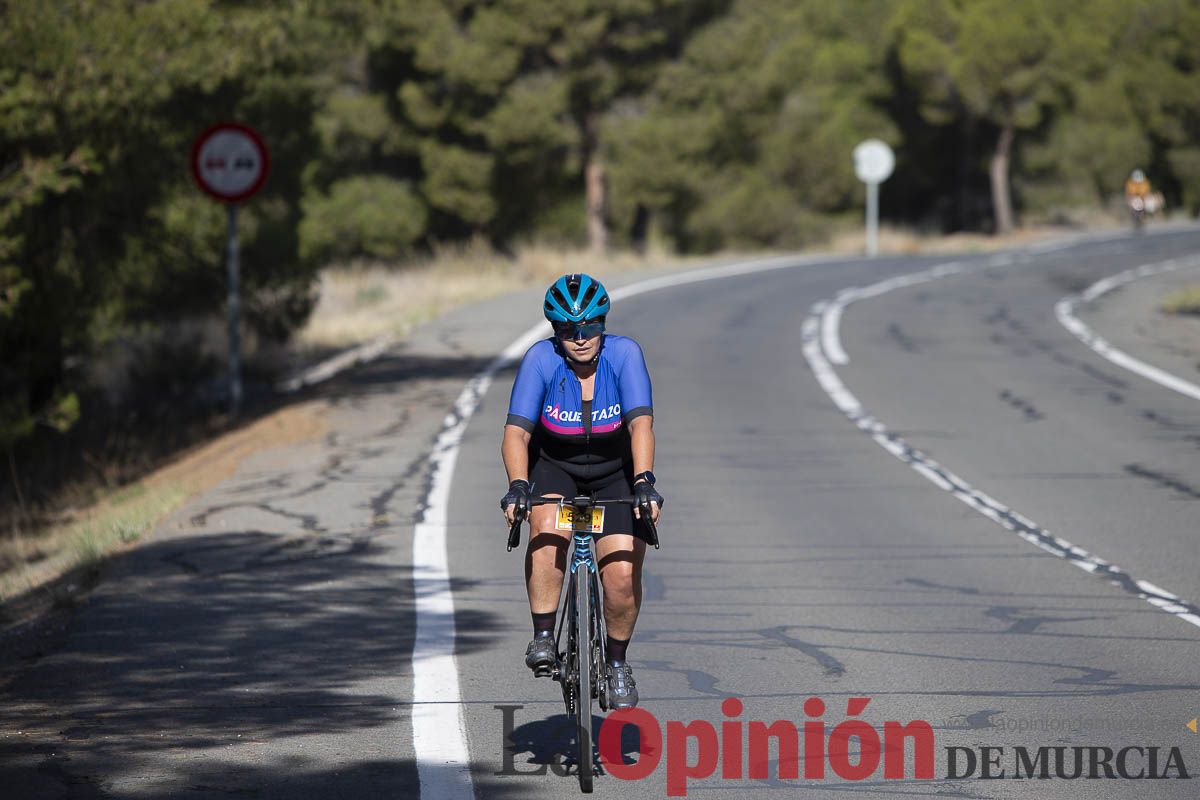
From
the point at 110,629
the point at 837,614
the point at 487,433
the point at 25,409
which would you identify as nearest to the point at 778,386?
the point at 487,433

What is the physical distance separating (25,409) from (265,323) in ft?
21.8

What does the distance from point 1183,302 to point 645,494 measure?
71.7ft

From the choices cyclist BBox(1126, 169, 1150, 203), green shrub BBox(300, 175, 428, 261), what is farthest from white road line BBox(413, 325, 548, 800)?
cyclist BBox(1126, 169, 1150, 203)

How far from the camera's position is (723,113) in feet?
136

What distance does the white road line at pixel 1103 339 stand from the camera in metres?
18.2

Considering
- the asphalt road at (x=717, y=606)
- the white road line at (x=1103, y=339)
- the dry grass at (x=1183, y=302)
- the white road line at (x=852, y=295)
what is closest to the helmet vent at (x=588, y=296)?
the asphalt road at (x=717, y=606)

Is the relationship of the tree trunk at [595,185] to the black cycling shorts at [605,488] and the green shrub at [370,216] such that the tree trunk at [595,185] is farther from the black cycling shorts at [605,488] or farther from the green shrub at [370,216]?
the black cycling shorts at [605,488]

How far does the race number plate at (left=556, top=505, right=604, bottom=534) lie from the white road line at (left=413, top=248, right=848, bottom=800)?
100 centimetres

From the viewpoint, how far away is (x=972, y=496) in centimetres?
1230

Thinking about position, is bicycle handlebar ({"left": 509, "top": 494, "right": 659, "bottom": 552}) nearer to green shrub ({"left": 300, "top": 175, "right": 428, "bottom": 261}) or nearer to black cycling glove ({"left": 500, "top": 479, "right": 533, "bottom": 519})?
black cycling glove ({"left": 500, "top": 479, "right": 533, "bottom": 519})

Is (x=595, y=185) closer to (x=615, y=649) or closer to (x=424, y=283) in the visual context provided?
(x=424, y=283)

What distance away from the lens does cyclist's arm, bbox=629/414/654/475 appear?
20.4ft

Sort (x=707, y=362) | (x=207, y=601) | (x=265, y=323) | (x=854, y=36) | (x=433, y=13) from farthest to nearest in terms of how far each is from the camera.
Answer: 1. (x=854, y=36)
2. (x=433, y=13)
3. (x=265, y=323)
4. (x=707, y=362)
5. (x=207, y=601)

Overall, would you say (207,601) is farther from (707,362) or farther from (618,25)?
(618,25)
